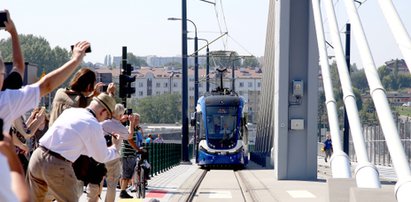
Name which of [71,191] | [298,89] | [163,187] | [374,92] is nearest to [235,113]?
[298,89]

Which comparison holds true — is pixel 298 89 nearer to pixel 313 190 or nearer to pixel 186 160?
pixel 313 190

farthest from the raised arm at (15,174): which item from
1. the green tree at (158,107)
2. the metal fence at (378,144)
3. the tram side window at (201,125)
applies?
the green tree at (158,107)

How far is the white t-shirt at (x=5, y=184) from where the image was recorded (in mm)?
3951

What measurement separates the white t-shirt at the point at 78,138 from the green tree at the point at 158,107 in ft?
529

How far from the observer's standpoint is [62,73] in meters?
6.59

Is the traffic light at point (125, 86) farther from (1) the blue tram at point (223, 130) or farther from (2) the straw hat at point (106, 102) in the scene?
(1) the blue tram at point (223, 130)

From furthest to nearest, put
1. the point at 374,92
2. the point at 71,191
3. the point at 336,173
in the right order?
the point at 336,173, the point at 374,92, the point at 71,191

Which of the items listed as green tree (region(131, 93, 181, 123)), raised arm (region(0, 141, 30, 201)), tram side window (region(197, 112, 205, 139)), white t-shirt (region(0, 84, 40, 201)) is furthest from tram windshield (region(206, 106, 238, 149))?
green tree (region(131, 93, 181, 123))

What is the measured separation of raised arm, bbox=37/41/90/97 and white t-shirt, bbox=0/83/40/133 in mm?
134

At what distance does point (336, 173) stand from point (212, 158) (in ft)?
84.5

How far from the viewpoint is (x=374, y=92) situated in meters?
12.1

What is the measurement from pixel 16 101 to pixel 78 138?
80.0 inches

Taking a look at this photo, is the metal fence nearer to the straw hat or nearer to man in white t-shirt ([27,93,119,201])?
the straw hat

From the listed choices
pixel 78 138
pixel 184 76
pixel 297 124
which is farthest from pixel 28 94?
pixel 184 76
